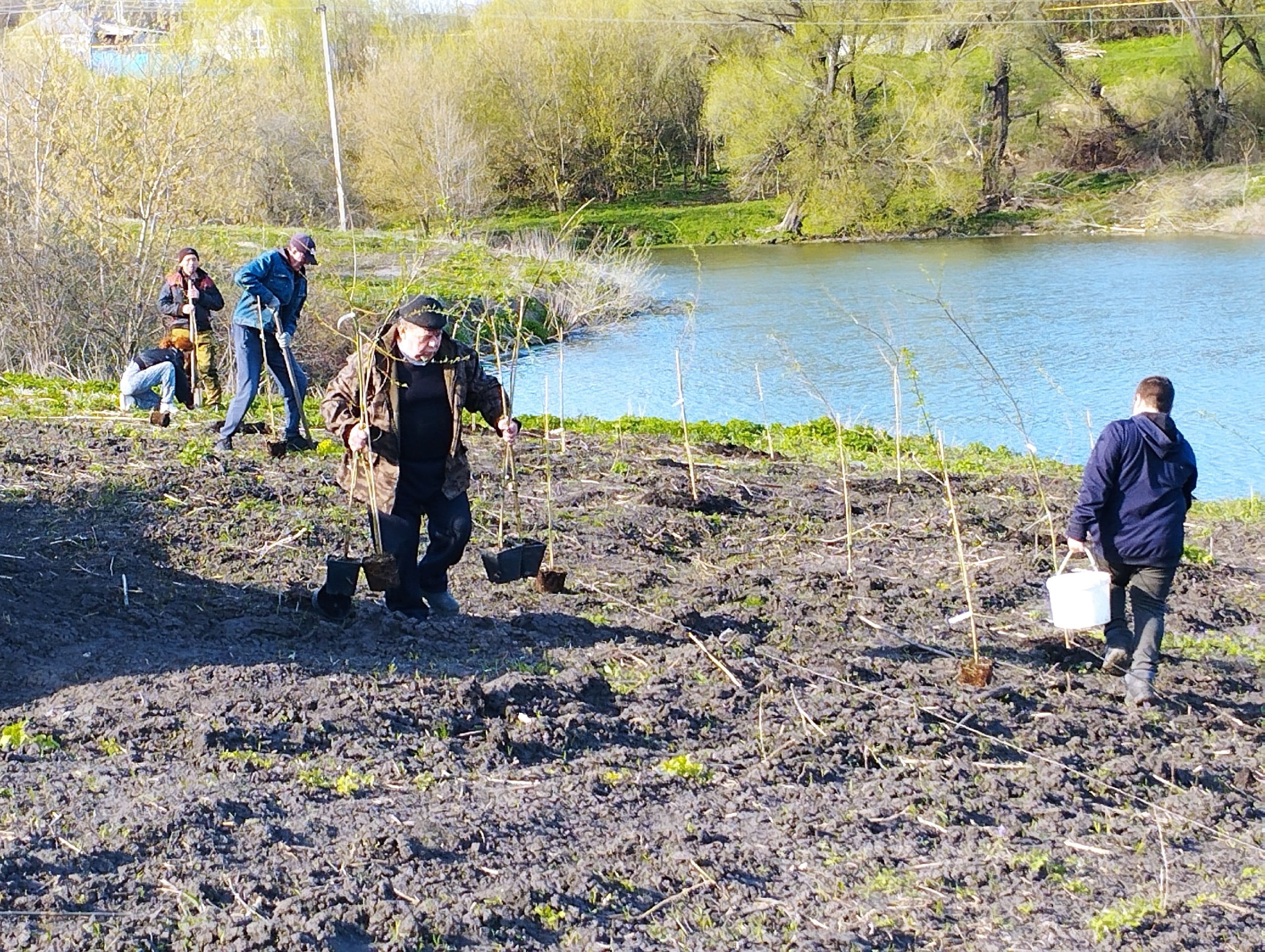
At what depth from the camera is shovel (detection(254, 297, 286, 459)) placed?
9758 mm

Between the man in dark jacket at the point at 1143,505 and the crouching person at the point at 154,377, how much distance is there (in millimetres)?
8989

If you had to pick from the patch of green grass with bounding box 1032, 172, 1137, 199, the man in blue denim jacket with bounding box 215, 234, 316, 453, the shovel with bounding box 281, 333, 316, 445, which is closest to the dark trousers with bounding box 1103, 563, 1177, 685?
the shovel with bounding box 281, 333, 316, 445

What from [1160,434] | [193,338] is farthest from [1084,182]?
[1160,434]

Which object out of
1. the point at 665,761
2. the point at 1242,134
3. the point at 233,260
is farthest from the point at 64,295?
the point at 1242,134

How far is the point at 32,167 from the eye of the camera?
1741cm

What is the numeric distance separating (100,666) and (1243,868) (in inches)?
180

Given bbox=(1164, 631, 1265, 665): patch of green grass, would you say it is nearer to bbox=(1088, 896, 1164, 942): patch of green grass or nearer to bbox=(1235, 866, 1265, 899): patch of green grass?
bbox=(1235, 866, 1265, 899): patch of green grass

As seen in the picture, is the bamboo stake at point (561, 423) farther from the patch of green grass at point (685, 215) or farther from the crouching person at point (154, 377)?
the patch of green grass at point (685, 215)

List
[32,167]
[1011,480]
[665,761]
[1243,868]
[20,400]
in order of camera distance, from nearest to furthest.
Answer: [1243,868] < [665,761] < [1011,480] < [20,400] < [32,167]

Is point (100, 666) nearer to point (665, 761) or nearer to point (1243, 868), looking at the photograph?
point (665, 761)

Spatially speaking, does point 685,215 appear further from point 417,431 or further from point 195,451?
point 417,431

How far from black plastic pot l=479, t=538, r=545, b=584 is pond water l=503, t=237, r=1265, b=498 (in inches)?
118

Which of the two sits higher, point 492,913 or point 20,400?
point 20,400

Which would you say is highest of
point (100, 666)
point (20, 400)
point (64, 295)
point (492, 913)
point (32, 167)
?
point (32, 167)
